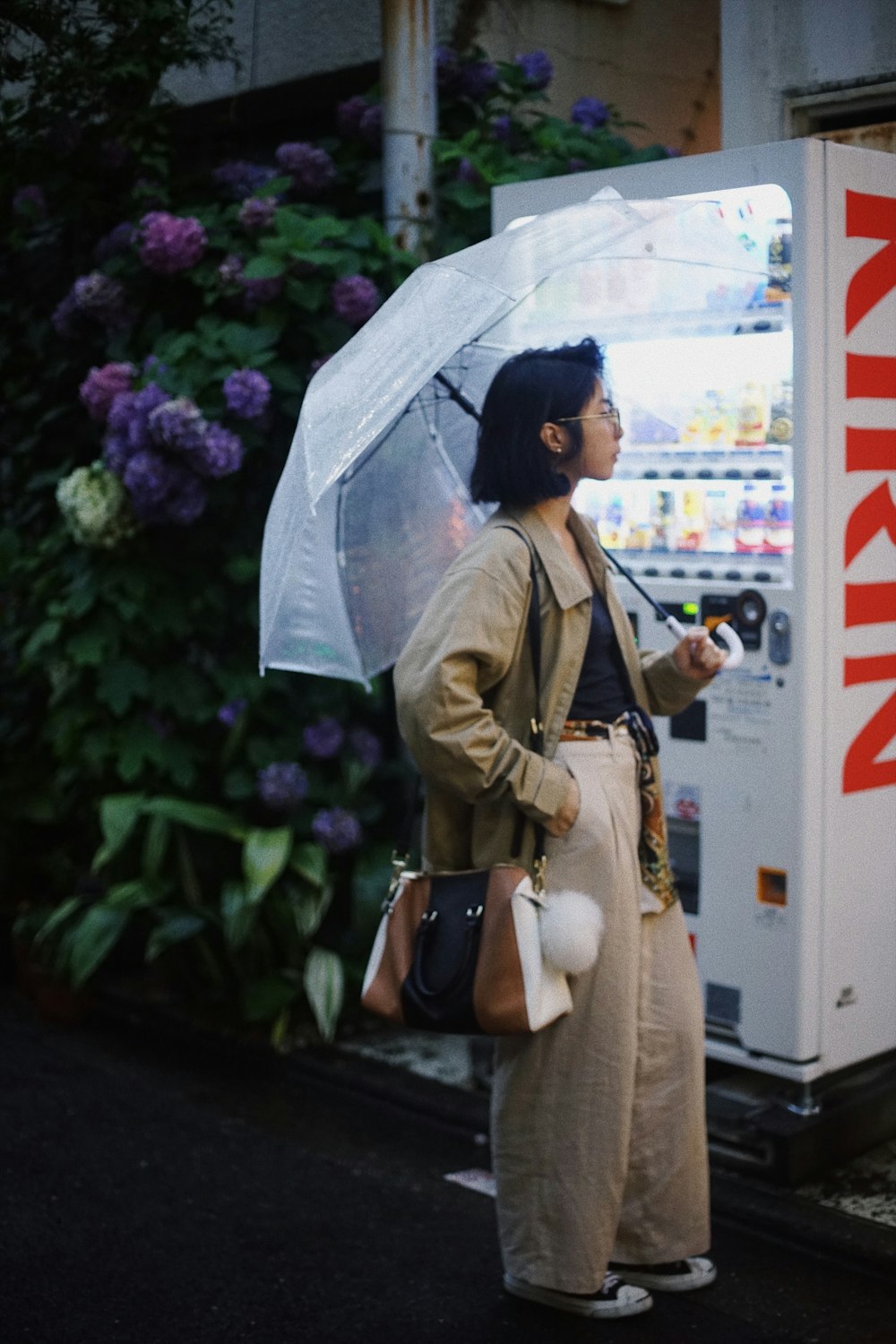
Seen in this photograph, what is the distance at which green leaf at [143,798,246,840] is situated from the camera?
5406 mm

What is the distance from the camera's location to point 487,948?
334 centimetres

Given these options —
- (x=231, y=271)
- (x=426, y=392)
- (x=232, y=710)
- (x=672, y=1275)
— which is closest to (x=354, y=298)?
(x=231, y=271)

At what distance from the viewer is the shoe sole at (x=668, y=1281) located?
3699 mm

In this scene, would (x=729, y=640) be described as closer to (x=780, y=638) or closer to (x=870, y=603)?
(x=780, y=638)

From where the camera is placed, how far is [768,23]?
4.93 m

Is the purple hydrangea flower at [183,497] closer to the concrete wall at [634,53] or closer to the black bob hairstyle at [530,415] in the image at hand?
the black bob hairstyle at [530,415]

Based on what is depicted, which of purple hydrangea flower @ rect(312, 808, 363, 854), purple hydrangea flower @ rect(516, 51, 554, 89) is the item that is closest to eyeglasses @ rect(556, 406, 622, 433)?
purple hydrangea flower @ rect(312, 808, 363, 854)

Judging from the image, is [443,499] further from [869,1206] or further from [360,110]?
[360,110]

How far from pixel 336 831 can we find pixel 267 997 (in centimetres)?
62

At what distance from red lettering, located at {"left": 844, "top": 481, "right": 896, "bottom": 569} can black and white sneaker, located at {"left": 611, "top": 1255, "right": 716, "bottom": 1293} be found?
177 cm

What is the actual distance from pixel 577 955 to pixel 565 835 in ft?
0.95

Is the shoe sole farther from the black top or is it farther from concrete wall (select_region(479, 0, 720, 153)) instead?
concrete wall (select_region(479, 0, 720, 153))

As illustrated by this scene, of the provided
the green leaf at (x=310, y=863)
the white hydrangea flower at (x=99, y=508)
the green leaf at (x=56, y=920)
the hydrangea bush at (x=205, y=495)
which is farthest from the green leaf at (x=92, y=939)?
the white hydrangea flower at (x=99, y=508)

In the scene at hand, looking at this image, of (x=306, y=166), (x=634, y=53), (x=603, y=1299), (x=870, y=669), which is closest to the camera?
(x=603, y=1299)
